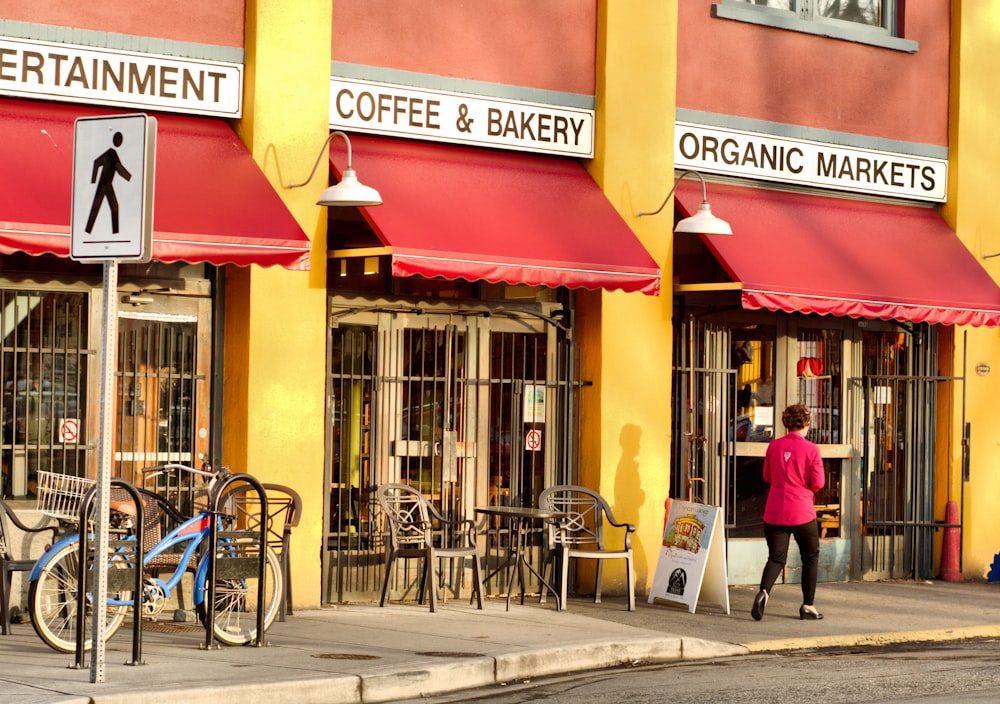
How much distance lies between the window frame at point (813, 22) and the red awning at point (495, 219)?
2.22 meters

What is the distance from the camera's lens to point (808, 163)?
50.0ft

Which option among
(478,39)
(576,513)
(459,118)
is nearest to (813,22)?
(478,39)

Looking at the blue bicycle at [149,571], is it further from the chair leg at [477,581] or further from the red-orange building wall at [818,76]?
the red-orange building wall at [818,76]

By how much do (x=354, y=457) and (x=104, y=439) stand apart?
4.40 m

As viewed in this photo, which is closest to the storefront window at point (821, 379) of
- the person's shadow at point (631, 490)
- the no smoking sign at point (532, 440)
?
the person's shadow at point (631, 490)

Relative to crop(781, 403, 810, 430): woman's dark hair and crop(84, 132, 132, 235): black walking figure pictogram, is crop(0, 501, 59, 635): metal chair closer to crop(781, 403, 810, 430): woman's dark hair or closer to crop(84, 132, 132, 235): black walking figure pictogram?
crop(84, 132, 132, 235): black walking figure pictogram

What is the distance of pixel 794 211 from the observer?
15.0 metres

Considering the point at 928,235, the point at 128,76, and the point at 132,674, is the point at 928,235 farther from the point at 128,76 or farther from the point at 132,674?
the point at 132,674

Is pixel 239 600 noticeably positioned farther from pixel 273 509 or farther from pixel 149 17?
pixel 149 17

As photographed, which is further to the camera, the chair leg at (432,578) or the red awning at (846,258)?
the red awning at (846,258)

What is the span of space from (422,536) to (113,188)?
5.15 meters

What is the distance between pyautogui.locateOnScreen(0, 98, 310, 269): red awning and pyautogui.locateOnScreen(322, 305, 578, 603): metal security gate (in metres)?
1.54

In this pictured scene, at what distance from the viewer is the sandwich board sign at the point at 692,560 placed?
13.1m

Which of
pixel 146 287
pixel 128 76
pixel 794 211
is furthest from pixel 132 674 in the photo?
pixel 794 211
